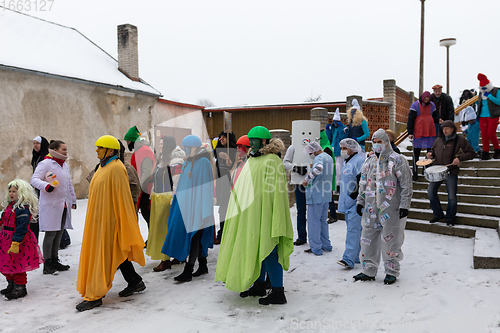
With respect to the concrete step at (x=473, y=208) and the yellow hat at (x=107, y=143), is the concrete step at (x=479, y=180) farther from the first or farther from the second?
the yellow hat at (x=107, y=143)

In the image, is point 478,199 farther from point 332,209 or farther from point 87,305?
point 87,305

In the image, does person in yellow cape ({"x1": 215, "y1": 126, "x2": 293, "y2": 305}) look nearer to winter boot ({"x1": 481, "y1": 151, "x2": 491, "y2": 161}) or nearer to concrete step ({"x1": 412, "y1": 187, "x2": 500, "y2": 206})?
concrete step ({"x1": 412, "y1": 187, "x2": 500, "y2": 206})

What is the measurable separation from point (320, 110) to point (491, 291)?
7.28 m

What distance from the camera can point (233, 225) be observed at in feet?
13.3

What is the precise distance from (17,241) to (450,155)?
6.82 meters

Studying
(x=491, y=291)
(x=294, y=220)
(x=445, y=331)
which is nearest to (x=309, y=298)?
(x=445, y=331)

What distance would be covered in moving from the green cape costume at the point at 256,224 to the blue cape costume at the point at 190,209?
2.43 ft

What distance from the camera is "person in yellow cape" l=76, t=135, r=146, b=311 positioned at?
3.93 meters

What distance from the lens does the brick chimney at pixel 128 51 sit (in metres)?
15.7

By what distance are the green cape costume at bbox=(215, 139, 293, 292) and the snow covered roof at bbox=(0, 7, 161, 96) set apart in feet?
32.0

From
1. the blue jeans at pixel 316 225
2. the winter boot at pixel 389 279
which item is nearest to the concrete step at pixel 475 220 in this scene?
the blue jeans at pixel 316 225

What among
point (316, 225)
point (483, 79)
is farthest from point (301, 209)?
point (483, 79)

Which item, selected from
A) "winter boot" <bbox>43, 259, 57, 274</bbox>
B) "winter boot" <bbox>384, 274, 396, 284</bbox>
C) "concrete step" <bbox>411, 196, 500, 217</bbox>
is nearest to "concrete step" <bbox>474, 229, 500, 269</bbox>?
"concrete step" <bbox>411, 196, 500, 217</bbox>

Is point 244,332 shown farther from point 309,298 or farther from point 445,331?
point 445,331
